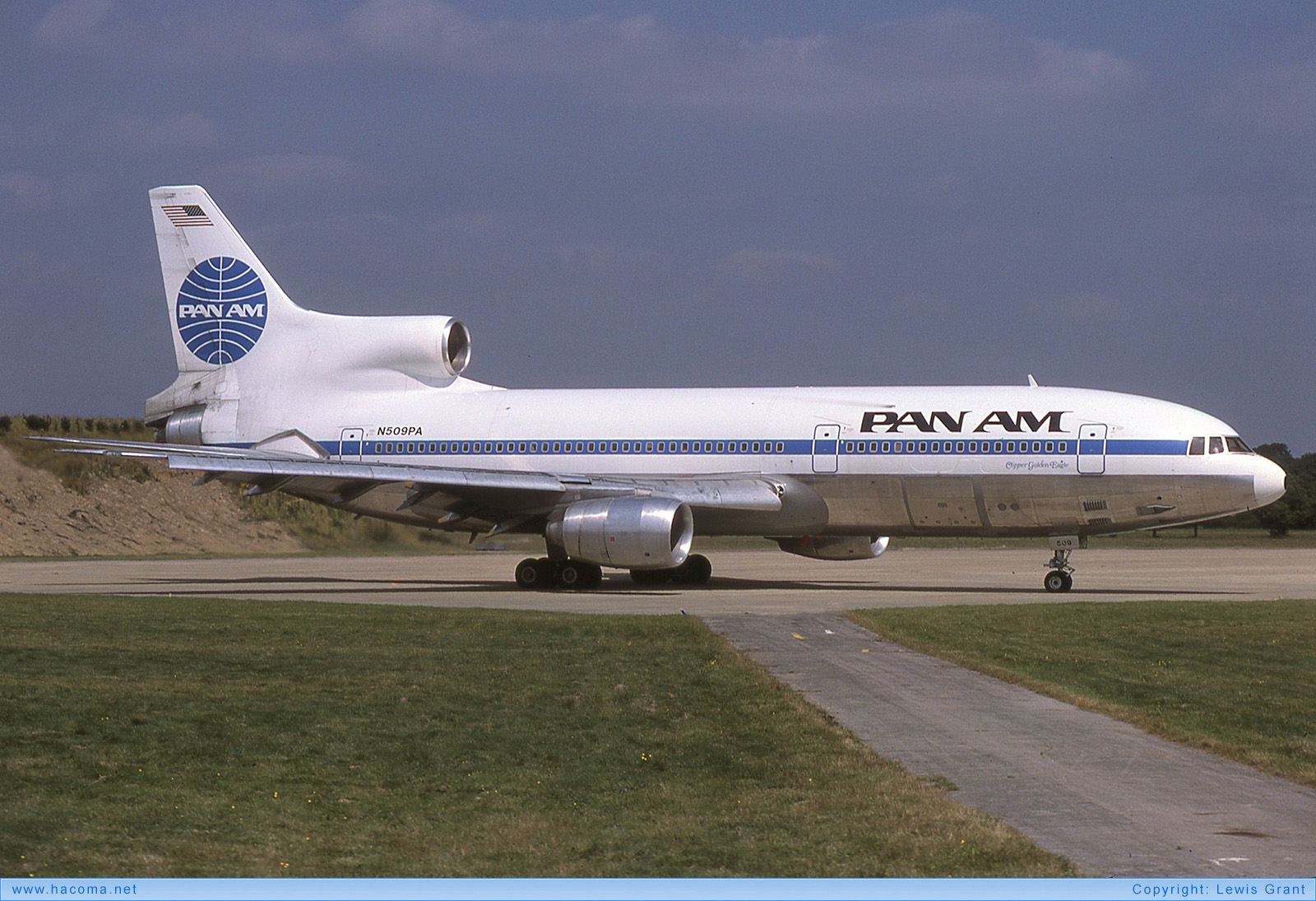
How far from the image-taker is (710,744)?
1012cm

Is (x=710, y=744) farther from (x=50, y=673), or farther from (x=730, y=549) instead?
(x=730, y=549)

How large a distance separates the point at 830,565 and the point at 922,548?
43.9 feet

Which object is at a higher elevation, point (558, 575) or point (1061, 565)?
point (1061, 565)

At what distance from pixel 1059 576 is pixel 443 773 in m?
20.6

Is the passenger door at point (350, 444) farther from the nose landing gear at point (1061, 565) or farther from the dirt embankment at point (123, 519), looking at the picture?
the dirt embankment at point (123, 519)

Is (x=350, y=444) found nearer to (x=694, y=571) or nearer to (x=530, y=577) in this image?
(x=530, y=577)

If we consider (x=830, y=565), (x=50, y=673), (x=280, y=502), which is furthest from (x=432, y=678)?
(x=280, y=502)

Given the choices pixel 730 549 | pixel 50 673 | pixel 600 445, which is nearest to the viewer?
pixel 50 673

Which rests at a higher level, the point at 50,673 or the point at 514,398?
the point at 514,398

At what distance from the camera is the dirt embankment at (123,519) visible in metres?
52.5

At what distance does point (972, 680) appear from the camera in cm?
1378

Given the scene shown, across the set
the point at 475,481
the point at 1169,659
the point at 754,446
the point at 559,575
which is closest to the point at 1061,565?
the point at 754,446

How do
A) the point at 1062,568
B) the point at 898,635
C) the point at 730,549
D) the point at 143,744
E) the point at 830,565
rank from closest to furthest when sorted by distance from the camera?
the point at 143,744
the point at 898,635
the point at 1062,568
the point at 830,565
the point at 730,549

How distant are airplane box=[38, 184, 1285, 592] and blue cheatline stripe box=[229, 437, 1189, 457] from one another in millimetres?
36
